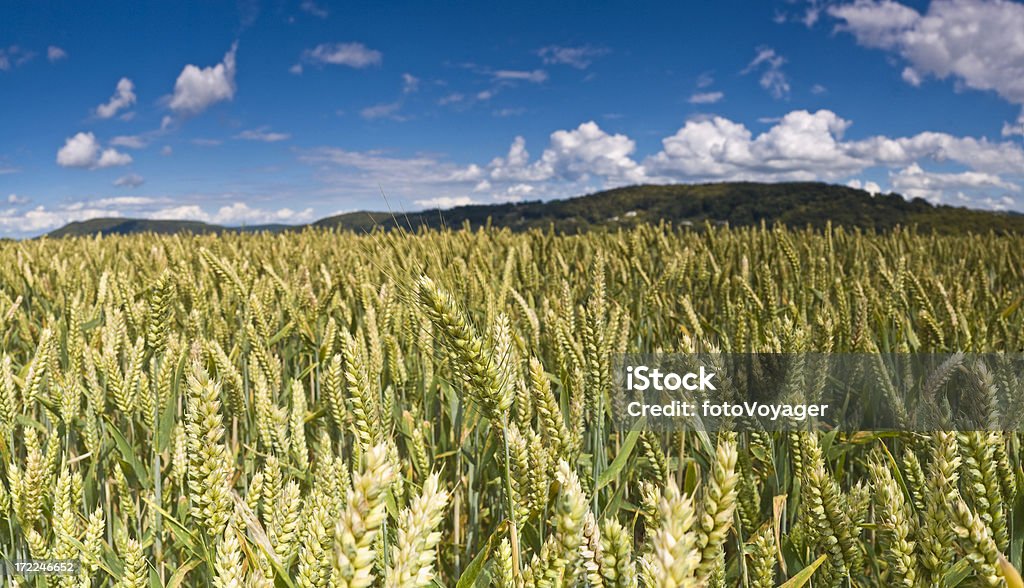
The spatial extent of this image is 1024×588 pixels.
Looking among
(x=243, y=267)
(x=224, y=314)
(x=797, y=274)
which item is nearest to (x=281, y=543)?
(x=224, y=314)

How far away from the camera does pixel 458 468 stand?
168cm

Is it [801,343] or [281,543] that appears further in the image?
[801,343]

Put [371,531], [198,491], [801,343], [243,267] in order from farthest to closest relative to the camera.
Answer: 1. [243,267]
2. [801,343]
3. [198,491]
4. [371,531]

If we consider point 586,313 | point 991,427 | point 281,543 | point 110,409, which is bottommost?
point 110,409

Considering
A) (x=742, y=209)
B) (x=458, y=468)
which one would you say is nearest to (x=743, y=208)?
(x=742, y=209)

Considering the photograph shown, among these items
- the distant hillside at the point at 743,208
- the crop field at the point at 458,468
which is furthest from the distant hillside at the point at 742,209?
the crop field at the point at 458,468

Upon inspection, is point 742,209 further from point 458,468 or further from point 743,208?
point 458,468

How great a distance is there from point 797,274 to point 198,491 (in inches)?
129

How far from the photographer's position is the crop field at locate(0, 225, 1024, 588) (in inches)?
24.0

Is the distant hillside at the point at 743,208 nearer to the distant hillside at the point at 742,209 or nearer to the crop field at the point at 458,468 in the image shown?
the distant hillside at the point at 742,209

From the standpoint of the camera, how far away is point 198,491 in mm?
803

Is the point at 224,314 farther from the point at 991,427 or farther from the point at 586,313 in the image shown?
the point at 991,427

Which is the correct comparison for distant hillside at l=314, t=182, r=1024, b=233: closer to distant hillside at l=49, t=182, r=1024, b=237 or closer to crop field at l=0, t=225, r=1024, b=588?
distant hillside at l=49, t=182, r=1024, b=237

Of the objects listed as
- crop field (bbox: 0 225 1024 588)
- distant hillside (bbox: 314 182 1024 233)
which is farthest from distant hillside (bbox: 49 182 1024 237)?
crop field (bbox: 0 225 1024 588)
